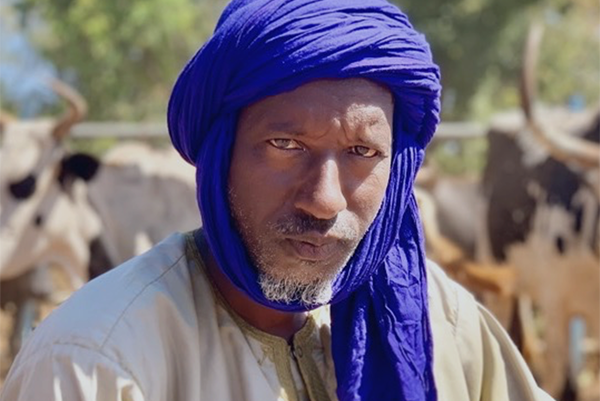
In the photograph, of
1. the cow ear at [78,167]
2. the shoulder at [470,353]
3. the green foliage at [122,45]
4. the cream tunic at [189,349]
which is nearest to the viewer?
the cream tunic at [189,349]

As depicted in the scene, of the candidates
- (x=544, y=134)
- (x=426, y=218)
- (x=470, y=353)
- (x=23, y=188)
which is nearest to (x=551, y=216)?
(x=544, y=134)

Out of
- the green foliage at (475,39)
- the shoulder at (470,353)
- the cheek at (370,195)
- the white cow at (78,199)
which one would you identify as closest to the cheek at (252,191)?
the cheek at (370,195)

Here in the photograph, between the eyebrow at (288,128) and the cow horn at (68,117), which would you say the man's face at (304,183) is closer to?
the eyebrow at (288,128)

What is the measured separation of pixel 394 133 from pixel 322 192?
0.27 meters

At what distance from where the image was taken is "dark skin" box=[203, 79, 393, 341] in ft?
6.27

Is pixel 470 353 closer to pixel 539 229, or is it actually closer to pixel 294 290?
pixel 294 290

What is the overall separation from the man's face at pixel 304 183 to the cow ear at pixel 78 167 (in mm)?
5053

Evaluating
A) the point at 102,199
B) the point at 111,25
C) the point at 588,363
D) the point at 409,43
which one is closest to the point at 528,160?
the point at 588,363

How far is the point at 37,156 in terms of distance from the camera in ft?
22.7

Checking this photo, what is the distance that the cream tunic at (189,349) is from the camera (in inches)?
68.6

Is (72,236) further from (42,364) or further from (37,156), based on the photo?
(42,364)

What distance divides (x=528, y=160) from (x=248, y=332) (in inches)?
234

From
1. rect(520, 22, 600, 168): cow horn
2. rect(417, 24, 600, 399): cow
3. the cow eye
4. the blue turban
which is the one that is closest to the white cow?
the cow eye

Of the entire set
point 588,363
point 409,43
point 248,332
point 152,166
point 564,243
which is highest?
point 409,43
